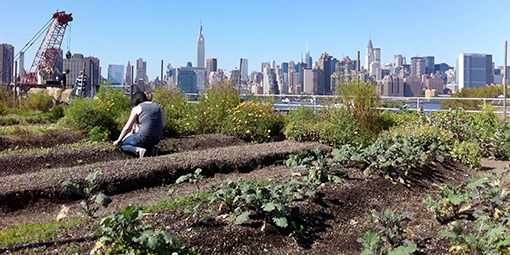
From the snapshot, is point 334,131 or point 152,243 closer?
point 152,243

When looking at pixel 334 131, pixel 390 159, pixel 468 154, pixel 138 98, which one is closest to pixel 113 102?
pixel 138 98

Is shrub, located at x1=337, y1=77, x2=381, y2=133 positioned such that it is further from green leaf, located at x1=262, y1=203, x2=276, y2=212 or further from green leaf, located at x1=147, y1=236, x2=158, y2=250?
green leaf, located at x1=147, y1=236, x2=158, y2=250

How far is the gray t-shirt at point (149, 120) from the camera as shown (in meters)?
6.16

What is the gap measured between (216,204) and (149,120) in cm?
314

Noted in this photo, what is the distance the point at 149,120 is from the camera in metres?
6.17

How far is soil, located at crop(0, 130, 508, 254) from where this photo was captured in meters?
2.91

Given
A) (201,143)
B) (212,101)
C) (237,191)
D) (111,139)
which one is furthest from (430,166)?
(111,139)

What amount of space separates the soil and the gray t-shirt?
632 mm

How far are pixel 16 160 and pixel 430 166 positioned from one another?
6.20 m

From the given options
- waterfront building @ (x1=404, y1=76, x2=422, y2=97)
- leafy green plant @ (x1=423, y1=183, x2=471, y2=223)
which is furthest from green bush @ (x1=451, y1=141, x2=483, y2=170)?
waterfront building @ (x1=404, y1=76, x2=422, y2=97)

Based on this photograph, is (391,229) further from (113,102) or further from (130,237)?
(113,102)

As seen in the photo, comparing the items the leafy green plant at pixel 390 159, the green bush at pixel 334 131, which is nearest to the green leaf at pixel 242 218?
the leafy green plant at pixel 390 159

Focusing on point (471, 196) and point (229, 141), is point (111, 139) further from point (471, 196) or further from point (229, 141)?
point (471, 196)

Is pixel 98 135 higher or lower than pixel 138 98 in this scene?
lower
